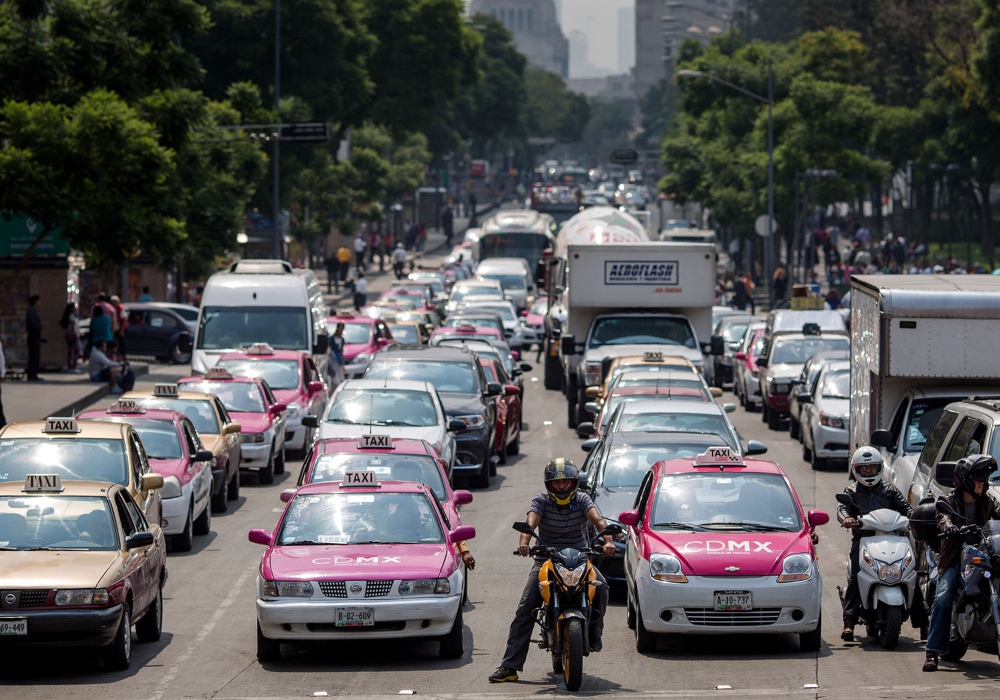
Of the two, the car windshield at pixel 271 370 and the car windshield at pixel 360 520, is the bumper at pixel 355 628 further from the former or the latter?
the car windshield at pixel 271 370

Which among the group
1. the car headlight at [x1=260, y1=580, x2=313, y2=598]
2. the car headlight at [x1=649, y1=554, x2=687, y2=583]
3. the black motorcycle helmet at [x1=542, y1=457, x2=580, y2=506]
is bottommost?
the car headlight at [x1=260, y1=580, x2=313, y2=598]

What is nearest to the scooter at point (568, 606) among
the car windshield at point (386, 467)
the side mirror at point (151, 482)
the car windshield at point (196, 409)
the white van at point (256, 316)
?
the car windshield at point (386, 467)

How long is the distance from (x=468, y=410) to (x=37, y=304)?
55.2ft

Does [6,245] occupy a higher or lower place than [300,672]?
higher

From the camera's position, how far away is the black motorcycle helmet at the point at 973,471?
40.0 feet

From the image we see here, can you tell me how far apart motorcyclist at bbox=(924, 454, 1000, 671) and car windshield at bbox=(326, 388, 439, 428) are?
1087 cm

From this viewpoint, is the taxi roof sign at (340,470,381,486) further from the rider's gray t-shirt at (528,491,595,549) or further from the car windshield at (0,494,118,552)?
the rider's gray t-shirt at (528,491,595,549)

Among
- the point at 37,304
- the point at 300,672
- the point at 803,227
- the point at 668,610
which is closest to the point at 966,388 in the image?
the point at 668,610

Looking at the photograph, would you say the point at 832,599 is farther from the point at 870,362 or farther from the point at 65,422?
the point at 65,422

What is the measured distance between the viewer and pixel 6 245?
40219 millimetres

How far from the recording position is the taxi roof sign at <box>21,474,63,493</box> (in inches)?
543

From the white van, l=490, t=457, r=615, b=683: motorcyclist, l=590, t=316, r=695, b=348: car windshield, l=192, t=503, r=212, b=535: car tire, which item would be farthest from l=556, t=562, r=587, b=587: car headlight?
l=590, t=316, r=695, b=348: car windshield

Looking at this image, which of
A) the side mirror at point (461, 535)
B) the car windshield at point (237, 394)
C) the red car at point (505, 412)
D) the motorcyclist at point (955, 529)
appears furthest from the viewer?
the red car at point (505, 412)

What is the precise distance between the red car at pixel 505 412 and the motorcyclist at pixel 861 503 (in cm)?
1223
